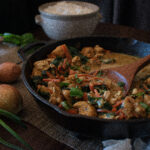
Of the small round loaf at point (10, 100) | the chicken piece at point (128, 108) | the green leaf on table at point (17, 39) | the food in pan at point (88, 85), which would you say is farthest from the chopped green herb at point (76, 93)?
the green leaf on table at point (17, 39)

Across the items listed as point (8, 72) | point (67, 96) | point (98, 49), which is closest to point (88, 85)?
point (67, 96)

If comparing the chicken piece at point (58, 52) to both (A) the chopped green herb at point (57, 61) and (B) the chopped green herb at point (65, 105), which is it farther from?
(B) the chopped green herb at point (65, 105)

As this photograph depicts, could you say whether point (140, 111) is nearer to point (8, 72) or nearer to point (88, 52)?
point (88, 52)

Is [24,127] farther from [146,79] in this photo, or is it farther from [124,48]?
[124,48]

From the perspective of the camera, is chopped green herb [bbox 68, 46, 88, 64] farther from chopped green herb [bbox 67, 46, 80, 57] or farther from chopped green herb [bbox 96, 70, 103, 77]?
chopped green herb [bbox 96, 70, 103, 77]

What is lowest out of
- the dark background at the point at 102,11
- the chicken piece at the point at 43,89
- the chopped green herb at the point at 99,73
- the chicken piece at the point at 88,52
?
the dark background at the point at 102,11

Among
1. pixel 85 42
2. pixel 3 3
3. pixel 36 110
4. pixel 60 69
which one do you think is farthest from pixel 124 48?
pixel 3 3
